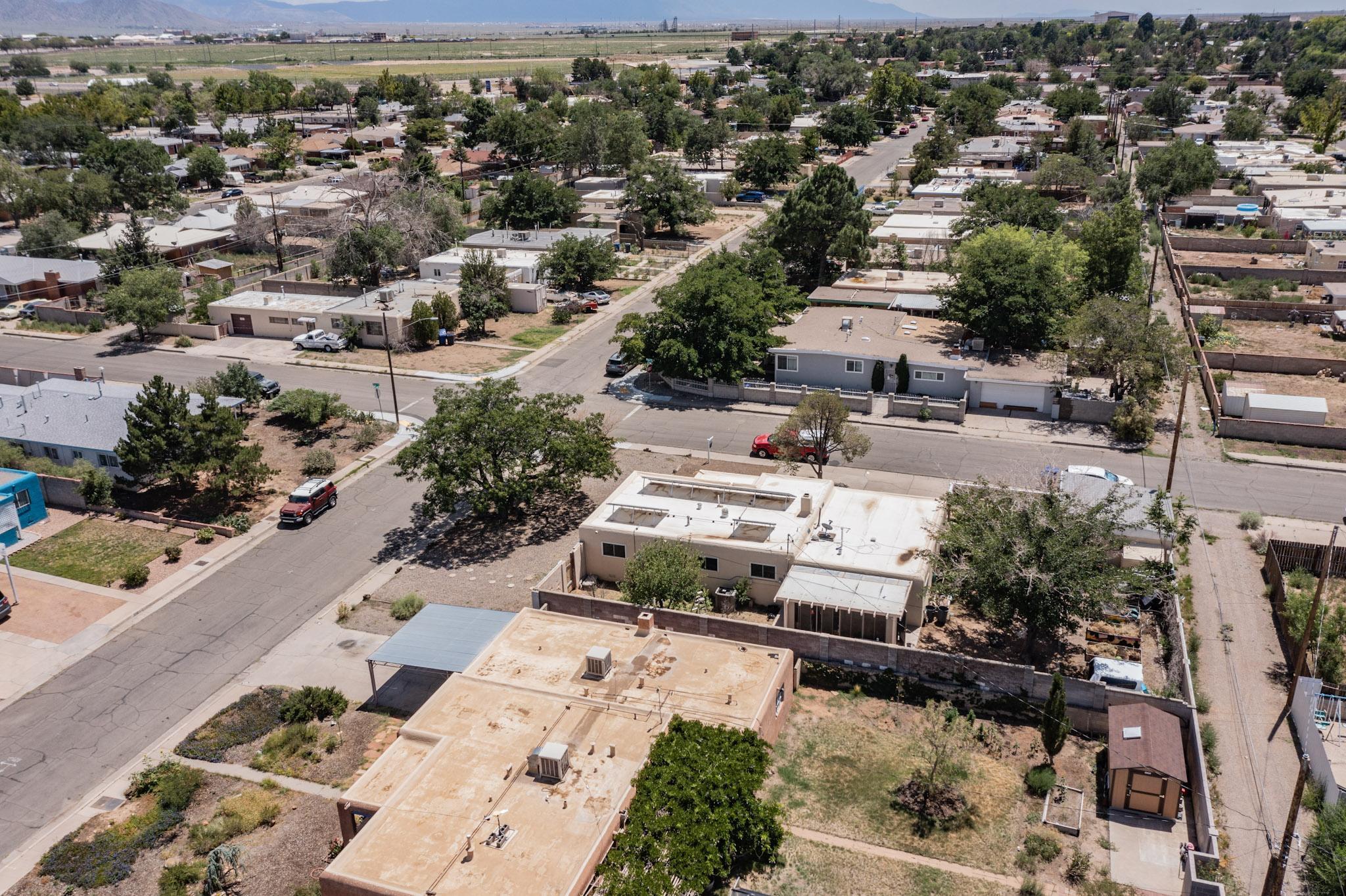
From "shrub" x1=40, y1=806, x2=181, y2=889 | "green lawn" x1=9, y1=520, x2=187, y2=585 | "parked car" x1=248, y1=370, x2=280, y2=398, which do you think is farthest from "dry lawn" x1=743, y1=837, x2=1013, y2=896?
"parked car" x1=248, y1=370, x2=280, y2=398

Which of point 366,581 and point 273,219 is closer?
point 366,581

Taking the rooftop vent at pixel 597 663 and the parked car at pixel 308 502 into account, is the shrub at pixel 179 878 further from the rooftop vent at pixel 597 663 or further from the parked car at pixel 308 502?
the parked car at pixel 308 502

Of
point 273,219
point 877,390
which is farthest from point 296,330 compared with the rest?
point 877,390

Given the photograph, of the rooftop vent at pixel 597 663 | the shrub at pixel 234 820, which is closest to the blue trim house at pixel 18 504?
the shrub at pixel 234 820

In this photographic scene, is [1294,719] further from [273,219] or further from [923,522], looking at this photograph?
[273,219]

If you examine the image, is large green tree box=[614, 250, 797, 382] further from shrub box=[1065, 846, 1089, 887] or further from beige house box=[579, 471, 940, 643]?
shrub box=[1065, 846, 1089, 887]
